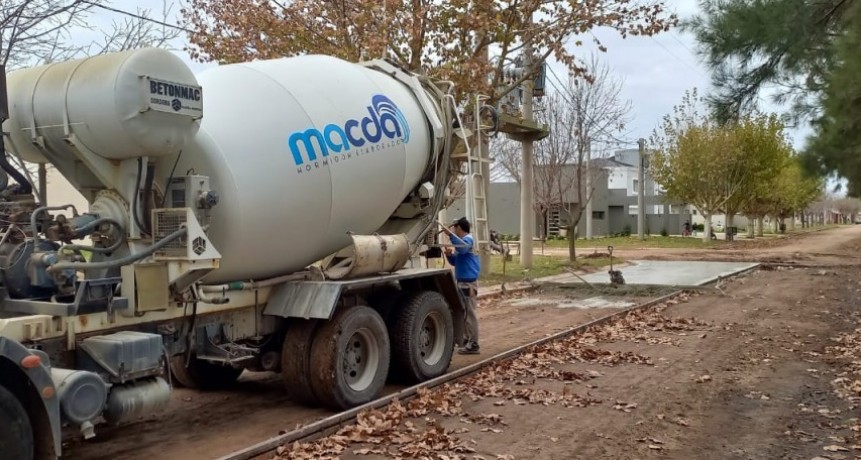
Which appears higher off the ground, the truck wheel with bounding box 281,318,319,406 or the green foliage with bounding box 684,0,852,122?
the green foliage with bounding box 684,0,852,122

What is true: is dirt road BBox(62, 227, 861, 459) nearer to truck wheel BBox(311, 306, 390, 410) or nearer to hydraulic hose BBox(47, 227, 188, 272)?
truck wheel BBox(311, 306, 390, 410)

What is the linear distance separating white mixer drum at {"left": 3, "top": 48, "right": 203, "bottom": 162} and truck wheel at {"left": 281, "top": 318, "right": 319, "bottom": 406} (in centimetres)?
226

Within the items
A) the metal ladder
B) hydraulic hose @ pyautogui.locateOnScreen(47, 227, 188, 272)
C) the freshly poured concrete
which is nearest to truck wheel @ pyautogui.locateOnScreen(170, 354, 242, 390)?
hydraulic hose @ pyautogui.locateOnScreen(47, 227, 188, 272)

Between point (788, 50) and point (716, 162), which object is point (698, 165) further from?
point (788, 50)

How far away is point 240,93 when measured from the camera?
725 centimetres

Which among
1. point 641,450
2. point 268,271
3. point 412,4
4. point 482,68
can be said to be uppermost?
point 412,4

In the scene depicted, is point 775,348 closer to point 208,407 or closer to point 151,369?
point 208,407

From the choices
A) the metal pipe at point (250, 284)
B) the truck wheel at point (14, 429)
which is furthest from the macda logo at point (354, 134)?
the truck wheel at point (14, 429)

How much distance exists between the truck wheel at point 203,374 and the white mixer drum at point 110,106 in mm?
3121

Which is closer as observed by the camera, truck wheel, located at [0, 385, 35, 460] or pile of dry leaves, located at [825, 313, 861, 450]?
truck wheel, located at [0, 385, 35, 460]

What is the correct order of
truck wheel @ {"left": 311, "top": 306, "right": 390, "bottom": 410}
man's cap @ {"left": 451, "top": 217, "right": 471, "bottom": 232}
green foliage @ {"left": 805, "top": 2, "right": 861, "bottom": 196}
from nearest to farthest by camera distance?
truck wheel @ {"left": 311, "top": 306, "right": 390, "bottom": 410}
green foliage @ {"left": 805, "top": 2, "right": 861, "bottom": 196}
man's cap @ {"left": 451, "top": 217, "right": 471, "bottom": 232}

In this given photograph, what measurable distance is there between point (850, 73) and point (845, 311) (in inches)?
341

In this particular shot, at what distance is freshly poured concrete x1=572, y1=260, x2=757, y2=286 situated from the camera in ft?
70.2

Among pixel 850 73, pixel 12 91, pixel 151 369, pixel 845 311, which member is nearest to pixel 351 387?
pixel 151 369
